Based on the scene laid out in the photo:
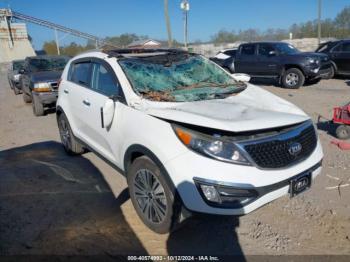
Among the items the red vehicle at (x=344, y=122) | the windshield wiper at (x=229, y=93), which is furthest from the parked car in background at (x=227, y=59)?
the windshield wiper at (x=229, y=93)

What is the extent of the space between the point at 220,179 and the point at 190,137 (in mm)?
422

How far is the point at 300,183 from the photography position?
2.84 meters

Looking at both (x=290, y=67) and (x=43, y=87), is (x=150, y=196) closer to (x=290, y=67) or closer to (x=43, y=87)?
(x=43, y=87)

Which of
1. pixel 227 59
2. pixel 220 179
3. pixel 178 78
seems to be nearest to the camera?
pixel 220 179

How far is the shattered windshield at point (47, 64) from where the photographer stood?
32.6 ft

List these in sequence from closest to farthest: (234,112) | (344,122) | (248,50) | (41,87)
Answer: (234,112), (344,122), (41,87), (248,50)

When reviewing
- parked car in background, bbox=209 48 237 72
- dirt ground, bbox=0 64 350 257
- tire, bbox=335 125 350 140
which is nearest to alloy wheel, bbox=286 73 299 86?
parked car in background, bbox=209 48 237 72

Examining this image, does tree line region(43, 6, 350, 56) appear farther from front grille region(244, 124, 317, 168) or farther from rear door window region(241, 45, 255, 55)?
front grille region(244, 124, 317, 168)

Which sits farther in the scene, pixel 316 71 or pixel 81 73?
pixel 316 71

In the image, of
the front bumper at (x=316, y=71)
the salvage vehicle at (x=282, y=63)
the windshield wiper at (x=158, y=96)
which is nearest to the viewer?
the windshield wiper at (x=158, y=96)

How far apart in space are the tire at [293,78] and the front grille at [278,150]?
9.42 m

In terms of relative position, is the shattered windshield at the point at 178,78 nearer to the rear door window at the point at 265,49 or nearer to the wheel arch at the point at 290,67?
the wheel arch at the point at 290,67

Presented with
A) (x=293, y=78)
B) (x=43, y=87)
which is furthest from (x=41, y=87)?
(x=293, y=78)

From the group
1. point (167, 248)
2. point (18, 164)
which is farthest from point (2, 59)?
point (167, 248)
